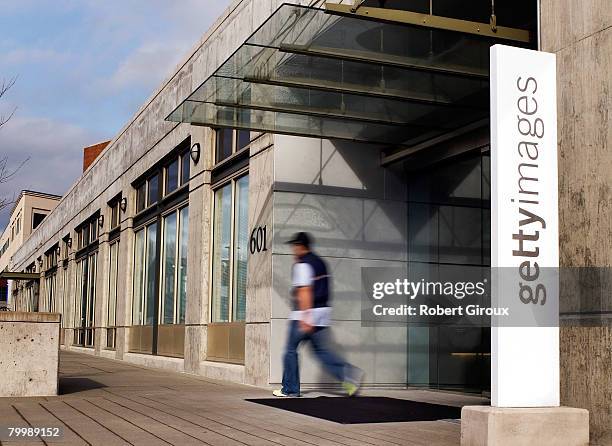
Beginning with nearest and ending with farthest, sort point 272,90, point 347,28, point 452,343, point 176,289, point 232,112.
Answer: point 347,28
point 272,90
point 232,112
point 452,343
point 176,289

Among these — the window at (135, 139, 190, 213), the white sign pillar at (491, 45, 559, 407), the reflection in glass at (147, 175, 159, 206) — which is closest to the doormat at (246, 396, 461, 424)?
the white sign pillar at (491, 45, 559, 407)

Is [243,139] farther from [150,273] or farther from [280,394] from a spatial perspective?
[150,273]

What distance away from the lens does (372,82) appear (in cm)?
1030

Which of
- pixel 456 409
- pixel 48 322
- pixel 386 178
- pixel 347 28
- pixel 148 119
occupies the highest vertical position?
pixel 148 119

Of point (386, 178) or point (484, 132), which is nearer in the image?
point (484, 132)

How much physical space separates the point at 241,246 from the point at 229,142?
7.01 ft

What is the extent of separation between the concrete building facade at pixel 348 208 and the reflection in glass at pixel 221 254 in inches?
2.1

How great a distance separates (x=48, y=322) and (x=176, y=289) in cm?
855

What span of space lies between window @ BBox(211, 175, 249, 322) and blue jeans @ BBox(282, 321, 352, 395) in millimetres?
3522

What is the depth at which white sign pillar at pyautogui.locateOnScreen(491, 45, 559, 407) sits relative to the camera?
20.7 feet

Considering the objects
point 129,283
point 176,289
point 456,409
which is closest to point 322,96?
point 456,409

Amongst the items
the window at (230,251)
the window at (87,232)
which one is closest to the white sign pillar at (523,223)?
the window at (230,251)

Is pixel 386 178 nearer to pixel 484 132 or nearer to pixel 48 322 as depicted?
pixel 484 132

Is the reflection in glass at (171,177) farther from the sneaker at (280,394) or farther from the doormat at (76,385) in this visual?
the sneaker at (280,394)
